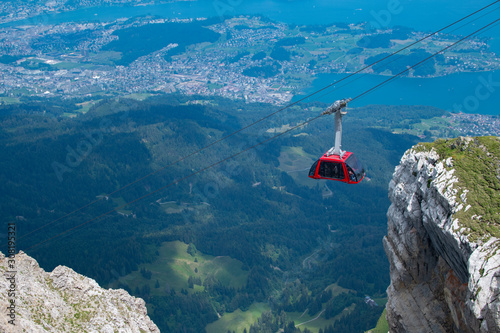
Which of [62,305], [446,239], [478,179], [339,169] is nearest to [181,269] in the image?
[62,305]

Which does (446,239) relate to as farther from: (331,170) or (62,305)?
(62,305)

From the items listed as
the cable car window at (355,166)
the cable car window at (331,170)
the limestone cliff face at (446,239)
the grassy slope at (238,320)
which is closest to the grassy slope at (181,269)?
the grassy slope at (238,320)

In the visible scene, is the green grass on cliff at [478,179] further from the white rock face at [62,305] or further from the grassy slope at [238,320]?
the grassy slope at [238,320]

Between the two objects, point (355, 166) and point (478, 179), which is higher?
point (355, 166)

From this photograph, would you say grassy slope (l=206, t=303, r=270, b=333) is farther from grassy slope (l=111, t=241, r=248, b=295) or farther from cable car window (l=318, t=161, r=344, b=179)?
cable car window (l=318, t=161, r=344, b=179)

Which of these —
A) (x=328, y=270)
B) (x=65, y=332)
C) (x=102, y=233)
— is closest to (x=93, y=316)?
(x=65, y=332)

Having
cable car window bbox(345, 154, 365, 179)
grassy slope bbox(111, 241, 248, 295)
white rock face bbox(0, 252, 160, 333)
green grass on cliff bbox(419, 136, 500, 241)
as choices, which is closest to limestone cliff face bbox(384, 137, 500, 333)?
green grass on cliff bbox(419, 136, 500, 241)
